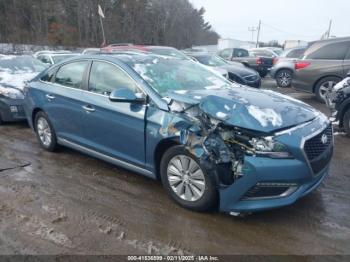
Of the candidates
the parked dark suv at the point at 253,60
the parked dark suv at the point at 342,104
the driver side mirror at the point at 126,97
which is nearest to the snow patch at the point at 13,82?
the driver side mirror at the point at 126,97

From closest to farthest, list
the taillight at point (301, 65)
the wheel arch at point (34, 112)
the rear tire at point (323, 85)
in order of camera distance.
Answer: the wheel arch at point (34, 112) < the rear tire at point (323, 85) < the taillight at point (301, 65)

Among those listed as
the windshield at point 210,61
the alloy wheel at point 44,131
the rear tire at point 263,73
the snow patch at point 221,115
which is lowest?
the rear tire at point 263,73

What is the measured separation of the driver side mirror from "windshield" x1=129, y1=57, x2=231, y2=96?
0.72 ft

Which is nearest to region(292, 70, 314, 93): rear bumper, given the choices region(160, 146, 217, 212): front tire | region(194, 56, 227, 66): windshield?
region(194, 56, 227, 66): windshield

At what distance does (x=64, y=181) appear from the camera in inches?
180

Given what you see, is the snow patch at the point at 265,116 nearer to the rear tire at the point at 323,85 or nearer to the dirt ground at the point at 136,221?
the dirt ground at the point at 136,221

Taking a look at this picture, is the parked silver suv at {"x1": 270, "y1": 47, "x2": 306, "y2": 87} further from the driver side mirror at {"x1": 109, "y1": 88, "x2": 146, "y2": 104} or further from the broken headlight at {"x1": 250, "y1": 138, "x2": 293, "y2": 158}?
the broken headlight at {"x1": 250, "y1": 138, "x2": 293, "y2": 158}

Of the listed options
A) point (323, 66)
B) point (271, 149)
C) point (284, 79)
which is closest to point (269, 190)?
point (271, 149)

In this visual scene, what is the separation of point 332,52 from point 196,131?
7.77 m

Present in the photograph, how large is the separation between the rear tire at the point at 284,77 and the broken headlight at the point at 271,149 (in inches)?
439

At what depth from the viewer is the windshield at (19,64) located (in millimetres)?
8469

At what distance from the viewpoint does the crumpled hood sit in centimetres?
331

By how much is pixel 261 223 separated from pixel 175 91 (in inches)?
66.7

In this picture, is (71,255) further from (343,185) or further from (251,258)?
(343,185)
